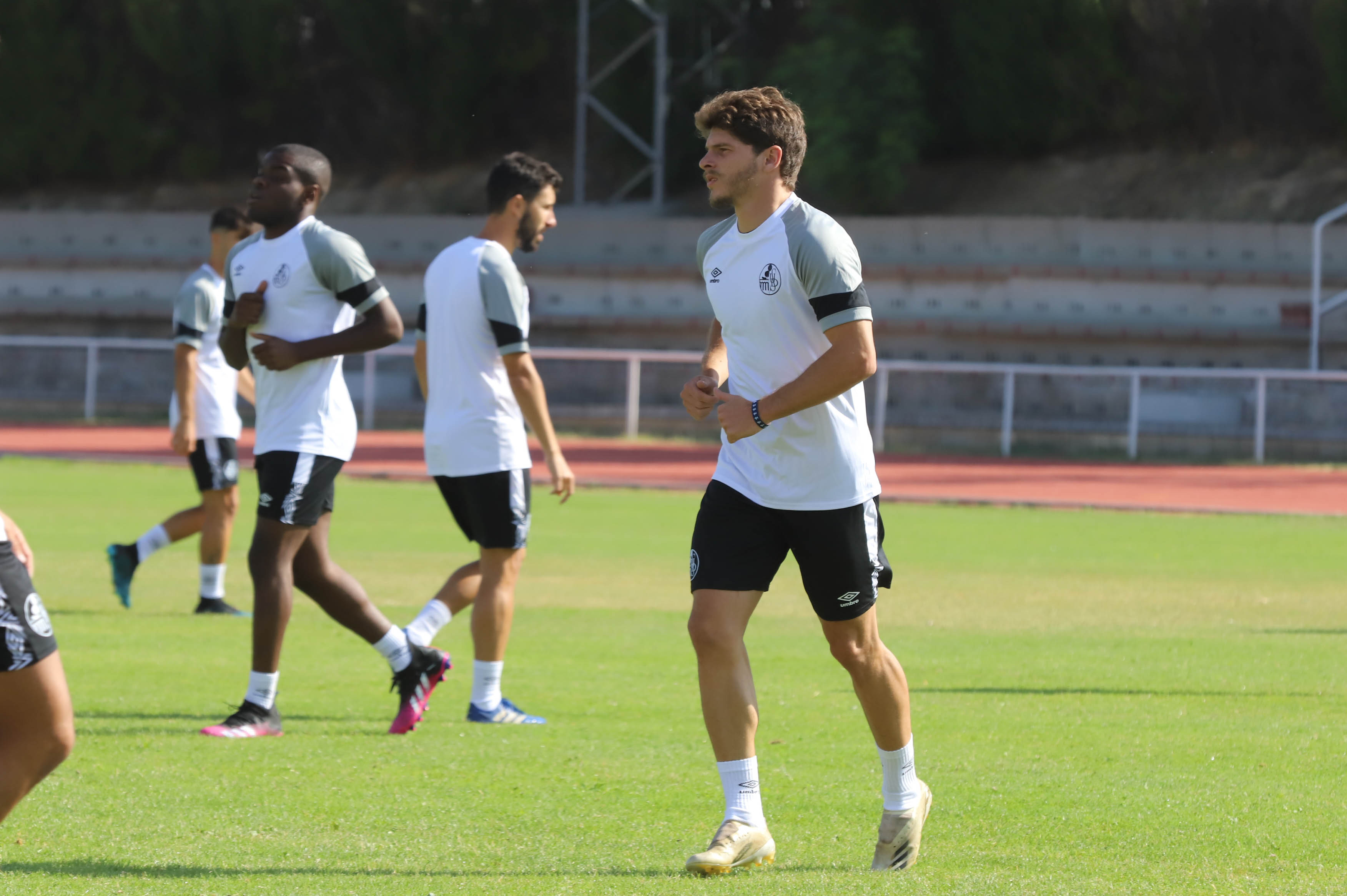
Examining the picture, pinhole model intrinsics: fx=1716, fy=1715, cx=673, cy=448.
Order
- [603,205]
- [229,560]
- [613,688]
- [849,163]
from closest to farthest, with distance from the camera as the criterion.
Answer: [613,688] < [229,560] < [849,163] < [603,205]

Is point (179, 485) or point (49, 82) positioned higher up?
point (49, 82)

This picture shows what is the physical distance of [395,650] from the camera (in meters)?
7.00

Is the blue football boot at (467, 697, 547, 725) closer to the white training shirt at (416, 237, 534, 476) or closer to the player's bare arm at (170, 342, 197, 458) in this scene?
the white training shirt at (416, 237, 534, 476)

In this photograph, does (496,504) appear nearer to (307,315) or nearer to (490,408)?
(490,408)

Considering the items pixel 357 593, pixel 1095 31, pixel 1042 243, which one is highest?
pixel 1095 31

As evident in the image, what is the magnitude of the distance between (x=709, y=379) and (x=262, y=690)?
276 cm

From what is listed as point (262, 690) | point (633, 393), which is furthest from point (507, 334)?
point (633, 393)

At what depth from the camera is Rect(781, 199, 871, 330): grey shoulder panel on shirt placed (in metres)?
4.61

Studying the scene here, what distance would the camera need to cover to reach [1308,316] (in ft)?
105

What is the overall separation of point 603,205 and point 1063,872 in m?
39.0

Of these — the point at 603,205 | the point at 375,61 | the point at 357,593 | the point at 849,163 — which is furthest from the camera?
the point at 375,61

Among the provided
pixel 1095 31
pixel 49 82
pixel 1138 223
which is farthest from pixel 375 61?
pixel 1138 223

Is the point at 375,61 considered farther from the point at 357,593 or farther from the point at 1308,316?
the point at 357,593

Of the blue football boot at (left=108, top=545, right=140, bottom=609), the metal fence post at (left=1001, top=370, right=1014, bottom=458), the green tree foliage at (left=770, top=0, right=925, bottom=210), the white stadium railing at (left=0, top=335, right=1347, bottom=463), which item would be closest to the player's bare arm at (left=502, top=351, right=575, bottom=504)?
the blue football boot at (left=108, top=545, right=140, bottom=609)
